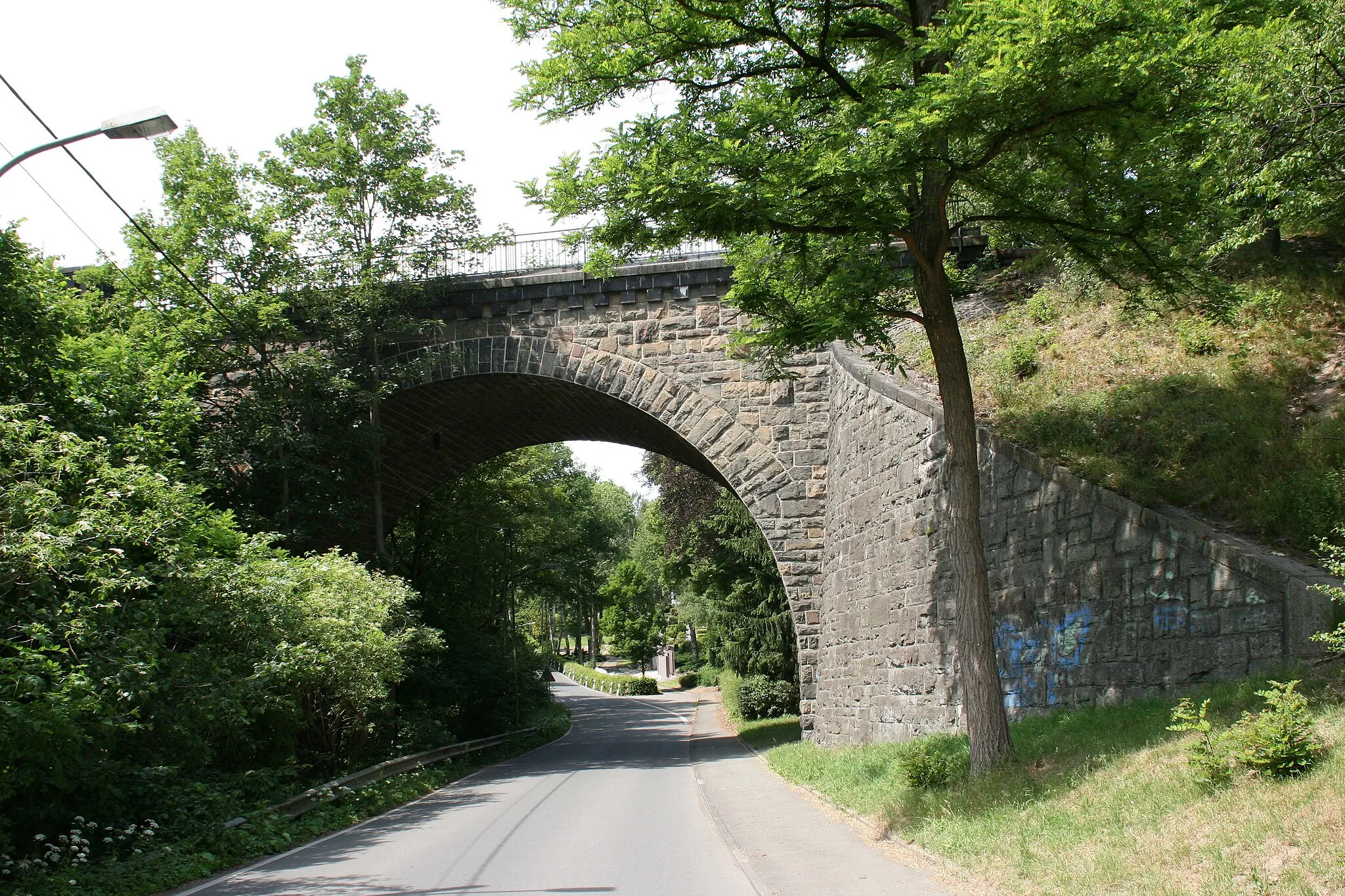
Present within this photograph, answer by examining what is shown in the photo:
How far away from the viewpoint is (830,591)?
16562 millimetres

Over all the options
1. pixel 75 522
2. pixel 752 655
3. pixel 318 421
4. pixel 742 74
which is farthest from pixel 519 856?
→ pixel 752 655

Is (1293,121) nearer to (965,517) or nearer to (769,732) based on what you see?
(965,517)

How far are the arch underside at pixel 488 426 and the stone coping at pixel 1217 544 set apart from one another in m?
8.49

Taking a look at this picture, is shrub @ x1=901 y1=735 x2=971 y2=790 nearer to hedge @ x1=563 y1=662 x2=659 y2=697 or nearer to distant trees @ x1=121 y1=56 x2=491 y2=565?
distant trees @ x1=121 y1=56 x2=491 y2=565

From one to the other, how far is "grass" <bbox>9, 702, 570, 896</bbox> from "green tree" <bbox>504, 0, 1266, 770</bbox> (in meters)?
6.46

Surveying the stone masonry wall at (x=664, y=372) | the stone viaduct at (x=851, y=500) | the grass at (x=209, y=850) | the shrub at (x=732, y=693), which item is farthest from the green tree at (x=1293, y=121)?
the shrub at (x=732, y=693)

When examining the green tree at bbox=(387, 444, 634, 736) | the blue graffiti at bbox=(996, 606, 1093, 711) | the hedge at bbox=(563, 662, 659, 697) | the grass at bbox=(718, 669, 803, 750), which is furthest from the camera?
the hedge at bbox=(563, 662, 659, 697)

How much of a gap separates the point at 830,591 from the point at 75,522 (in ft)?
37.8

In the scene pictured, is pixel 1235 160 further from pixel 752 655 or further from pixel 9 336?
pixel 752 655

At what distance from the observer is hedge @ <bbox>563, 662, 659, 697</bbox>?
167ft

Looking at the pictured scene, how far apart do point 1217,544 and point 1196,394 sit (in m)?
3.39

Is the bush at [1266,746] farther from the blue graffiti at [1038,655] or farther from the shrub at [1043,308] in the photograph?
the shrub at [1043,308]

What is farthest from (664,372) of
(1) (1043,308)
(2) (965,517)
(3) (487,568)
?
(3) (487,568)

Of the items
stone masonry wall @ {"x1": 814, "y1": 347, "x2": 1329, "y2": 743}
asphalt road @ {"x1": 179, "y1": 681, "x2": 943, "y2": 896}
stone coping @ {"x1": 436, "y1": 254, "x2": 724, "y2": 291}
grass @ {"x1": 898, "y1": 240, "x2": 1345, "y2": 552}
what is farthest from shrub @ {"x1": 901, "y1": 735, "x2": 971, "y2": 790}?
stone coping @ {"x1": 436, "y1": 254, "x2": 724, "y2": 291}
